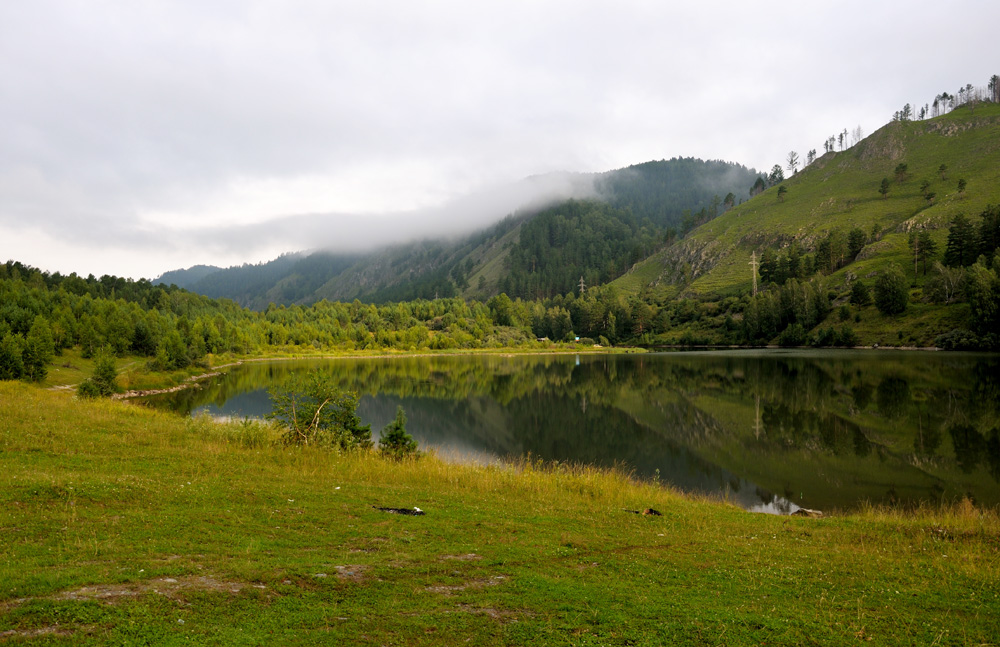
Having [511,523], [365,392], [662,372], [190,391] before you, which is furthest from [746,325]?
[511,523]

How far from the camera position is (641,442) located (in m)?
36.0

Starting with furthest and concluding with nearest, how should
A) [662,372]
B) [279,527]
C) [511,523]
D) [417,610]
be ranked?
1. [662,372]
2. [511,523]
3. [279,527]
4. [417,610]

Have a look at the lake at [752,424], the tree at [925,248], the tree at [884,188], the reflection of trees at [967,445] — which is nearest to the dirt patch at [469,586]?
the lake at [752,424]

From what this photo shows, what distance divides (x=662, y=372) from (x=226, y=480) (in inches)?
Answer: 2950

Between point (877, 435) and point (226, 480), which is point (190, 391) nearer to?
point (226, 480)

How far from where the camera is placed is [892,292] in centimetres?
11238

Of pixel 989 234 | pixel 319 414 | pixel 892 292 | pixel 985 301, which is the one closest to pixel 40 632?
pixel 319 414

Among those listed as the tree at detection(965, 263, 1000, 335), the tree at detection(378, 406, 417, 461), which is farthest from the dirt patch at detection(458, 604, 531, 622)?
the tree at detection(965, 263, 1000, 335)

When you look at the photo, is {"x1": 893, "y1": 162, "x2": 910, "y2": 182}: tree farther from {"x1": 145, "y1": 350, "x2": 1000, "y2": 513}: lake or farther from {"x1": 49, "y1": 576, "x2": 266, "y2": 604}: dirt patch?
{"x1": 49, "y1": 576, "x2": 266, "y2": 604}: dirt patch

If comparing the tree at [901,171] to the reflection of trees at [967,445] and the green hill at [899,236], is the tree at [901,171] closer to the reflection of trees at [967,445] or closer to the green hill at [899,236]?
the green hill at [899,236]

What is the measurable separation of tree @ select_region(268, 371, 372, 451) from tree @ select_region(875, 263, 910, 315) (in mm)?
129877

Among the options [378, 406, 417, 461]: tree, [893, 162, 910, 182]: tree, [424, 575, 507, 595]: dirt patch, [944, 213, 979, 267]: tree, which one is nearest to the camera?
[424, 575, 507, 595]: dirt patch

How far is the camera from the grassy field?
703cm

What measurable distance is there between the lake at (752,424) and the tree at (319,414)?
1633 mm
